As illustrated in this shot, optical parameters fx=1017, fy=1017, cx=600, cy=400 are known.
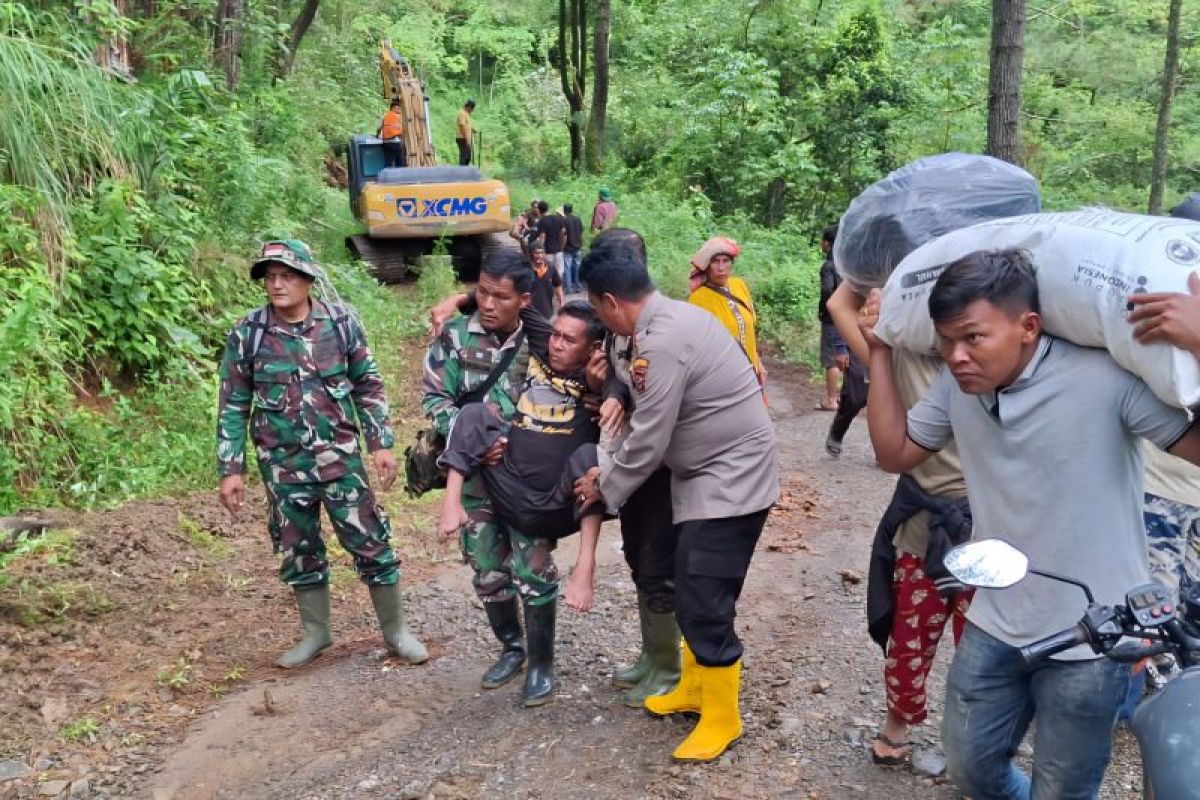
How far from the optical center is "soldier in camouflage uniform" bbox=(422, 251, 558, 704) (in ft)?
13.0

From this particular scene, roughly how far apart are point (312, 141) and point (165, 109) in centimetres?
1093

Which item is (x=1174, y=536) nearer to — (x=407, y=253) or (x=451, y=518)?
(x=451, y=518)

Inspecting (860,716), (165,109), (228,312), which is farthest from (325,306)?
(165,109)

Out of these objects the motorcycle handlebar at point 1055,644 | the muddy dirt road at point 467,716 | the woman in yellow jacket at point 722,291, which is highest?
the motorcycle handlebar at point 1055,644

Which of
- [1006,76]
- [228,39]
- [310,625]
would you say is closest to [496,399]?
[310,625]

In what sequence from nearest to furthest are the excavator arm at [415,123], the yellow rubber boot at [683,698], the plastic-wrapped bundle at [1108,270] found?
the plastic-wrapped bundle at [1108,270], the yellow rubber boot at [683,698], the excavator arm at [415,123]

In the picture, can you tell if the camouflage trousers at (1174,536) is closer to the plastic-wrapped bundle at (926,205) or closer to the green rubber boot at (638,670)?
the plastic-wrapped bundle at (926,205)

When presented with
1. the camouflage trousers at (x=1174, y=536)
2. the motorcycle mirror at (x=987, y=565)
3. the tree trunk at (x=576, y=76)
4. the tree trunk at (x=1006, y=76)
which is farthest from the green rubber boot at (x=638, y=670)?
the tree trunk at (x=576, y=76)

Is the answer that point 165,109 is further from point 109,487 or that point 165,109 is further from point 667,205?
point 667,205

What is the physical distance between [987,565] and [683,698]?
7.31 feet

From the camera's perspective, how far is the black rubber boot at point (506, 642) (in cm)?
427

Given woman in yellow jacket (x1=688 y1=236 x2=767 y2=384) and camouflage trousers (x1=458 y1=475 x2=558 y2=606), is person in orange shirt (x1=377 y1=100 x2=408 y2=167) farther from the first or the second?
camouflage trousers (x1=458 y1=475 x2=558 y2=606)

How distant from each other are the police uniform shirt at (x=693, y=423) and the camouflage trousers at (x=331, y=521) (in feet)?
4.48

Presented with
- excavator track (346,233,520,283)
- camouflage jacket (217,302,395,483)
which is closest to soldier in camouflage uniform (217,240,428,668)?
camouflage jacket (217,302,395,483)
